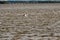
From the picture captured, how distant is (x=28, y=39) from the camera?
2.20 ft

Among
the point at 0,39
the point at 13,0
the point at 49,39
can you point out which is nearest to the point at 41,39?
the point at 49,39

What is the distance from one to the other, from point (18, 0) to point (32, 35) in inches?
90.1

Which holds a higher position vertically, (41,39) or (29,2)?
(41,39)

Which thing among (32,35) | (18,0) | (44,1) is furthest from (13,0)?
(32,35)

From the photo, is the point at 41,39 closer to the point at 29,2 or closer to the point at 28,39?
the point at 28,39

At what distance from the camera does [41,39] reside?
67 centimetres

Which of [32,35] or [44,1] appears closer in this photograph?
[32,35]

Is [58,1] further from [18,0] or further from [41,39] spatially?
[41,39]

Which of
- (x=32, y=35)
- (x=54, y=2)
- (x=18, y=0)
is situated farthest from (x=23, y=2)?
(x=32, y=35)

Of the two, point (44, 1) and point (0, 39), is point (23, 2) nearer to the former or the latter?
point (44, 1)

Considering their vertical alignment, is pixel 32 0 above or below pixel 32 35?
below

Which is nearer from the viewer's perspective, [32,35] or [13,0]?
[32,35]

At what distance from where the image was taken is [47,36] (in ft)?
2.32

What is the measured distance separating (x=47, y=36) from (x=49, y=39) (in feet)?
0.18
